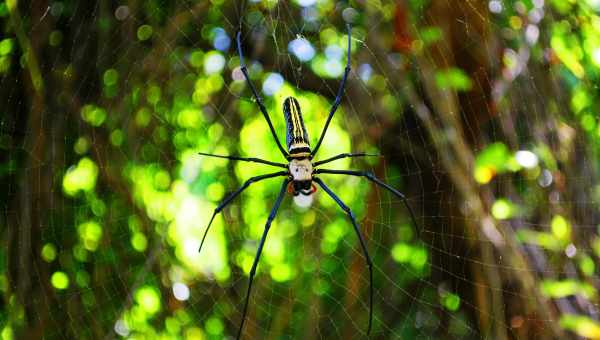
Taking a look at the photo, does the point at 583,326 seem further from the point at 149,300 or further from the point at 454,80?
the point at 149,300

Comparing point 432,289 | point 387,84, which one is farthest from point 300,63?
point 432,289

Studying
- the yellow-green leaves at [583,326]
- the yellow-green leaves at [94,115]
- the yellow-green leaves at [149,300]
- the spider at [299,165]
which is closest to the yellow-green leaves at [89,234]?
the yellow-green leaves at [149,300]

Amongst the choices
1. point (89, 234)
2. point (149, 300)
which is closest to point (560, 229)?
point (149, 300)

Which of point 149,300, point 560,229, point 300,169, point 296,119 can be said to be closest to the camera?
point 296,119

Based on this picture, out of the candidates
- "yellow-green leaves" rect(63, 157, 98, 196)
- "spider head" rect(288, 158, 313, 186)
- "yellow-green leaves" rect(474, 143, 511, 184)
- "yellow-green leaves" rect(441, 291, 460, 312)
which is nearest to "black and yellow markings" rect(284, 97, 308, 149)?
"spider head" rect(288, 158, 313, 186)

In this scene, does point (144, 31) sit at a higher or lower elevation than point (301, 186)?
higher

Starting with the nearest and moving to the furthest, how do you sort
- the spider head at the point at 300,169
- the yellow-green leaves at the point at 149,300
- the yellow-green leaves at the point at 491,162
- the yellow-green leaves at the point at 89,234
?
the spider head at the point at 300,169, the yellow-green leaves at the point at 491,162, the yellow-green leaves at the point at 89,234, the yellow-green leaves at the point at 149,300

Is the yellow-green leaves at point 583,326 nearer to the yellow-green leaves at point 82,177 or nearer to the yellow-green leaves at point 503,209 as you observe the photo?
the yellow-green leaves at point 503,209

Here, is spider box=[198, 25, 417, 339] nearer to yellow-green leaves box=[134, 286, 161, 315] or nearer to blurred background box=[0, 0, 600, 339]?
blurred background box=[0, 0, 600, 339]
